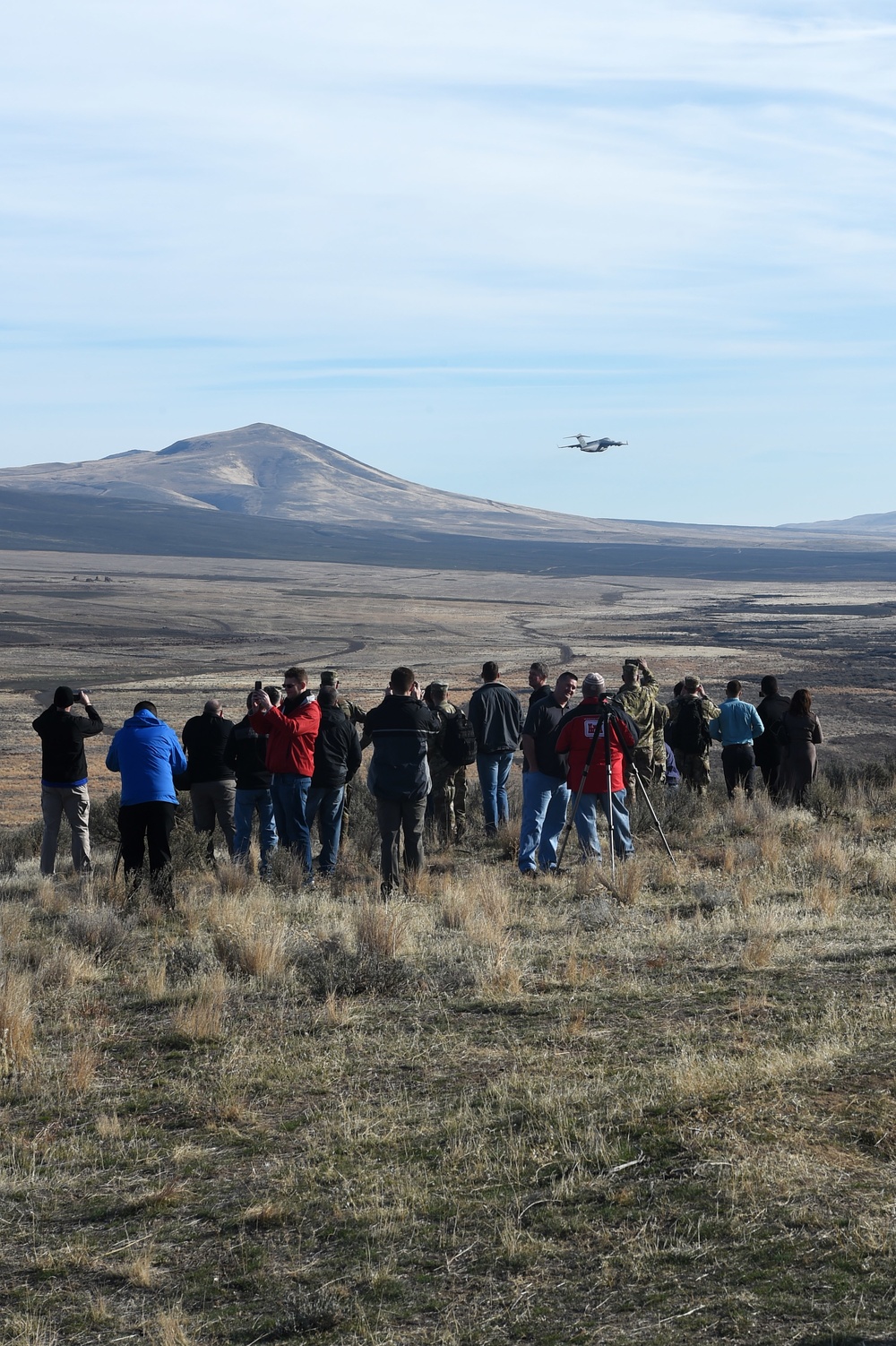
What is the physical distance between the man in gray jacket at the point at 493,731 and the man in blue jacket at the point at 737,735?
81.3 inches

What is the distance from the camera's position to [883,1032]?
5664 mm

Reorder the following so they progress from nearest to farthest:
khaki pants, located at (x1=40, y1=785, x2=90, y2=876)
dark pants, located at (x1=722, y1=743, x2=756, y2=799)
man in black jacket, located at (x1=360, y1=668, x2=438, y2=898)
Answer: man in black jacket, located at (x1=360, y1=668, x2=438, y2=898), khaki pants, located at (x1=40, y1=785, x2=90, y2=876), dark pants, located at (x1=722, y1=743, x2=756, y2=799)

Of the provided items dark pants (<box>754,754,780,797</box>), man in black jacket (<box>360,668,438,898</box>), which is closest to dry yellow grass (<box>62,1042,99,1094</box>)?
man in black jacket (<box>360,668,438,898</box>)

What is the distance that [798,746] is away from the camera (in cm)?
1270

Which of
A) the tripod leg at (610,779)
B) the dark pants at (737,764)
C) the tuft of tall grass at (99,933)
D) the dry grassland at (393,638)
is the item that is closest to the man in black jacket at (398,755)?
the tripod leg at (610,779)

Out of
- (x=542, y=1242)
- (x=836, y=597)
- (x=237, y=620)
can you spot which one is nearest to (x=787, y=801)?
(x=542, y=1242)

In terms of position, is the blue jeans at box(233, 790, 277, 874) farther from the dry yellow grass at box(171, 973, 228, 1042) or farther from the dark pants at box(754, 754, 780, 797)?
the dark pants at box(754, 754, 780, 797)

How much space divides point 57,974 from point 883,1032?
4292 mm

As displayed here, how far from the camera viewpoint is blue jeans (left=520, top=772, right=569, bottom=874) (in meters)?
10.1

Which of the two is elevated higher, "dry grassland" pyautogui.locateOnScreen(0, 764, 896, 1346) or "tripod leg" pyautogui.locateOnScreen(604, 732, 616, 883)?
"tripod leg" pyautogui.locateOnScreen(604, 732, 616, 883)

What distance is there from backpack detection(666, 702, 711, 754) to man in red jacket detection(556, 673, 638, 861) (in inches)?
108

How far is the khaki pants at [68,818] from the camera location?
10367 mm

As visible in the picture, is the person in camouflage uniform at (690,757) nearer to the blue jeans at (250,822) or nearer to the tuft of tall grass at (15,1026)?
the blue jeans at (250,822)

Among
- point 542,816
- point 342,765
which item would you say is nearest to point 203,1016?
point 342,765
